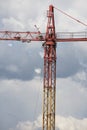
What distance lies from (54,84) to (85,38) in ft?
61.6

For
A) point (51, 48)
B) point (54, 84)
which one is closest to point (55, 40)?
point (51, 48)

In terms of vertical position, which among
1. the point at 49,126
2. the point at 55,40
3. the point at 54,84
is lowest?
the point at 49,126

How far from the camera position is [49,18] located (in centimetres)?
19588

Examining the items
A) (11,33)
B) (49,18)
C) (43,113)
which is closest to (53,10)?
(49,18)

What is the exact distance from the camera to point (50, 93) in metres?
193

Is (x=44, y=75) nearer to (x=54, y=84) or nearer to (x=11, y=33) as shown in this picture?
(x=54, y=84)

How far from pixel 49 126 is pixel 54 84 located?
14264mm

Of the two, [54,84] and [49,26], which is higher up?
[49,26]

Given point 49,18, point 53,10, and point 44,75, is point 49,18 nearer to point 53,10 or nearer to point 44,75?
point 53,10

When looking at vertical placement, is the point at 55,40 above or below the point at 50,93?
above

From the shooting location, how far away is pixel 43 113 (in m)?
192

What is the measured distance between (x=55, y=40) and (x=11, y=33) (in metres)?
15.8

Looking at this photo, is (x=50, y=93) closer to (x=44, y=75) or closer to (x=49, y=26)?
(x=44, y=75)

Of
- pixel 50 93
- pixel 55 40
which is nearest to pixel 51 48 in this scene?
pixel 55 40
